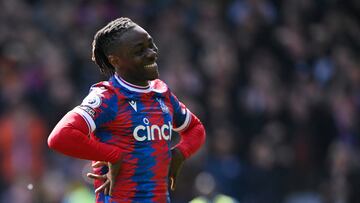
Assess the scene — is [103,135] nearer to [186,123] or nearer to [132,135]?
[132,135]

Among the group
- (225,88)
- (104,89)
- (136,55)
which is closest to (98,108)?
(104,89)

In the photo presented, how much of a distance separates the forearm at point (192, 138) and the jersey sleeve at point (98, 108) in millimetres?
695

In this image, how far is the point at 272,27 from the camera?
13.6m

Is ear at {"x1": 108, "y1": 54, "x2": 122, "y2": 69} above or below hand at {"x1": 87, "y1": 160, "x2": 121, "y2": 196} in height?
above

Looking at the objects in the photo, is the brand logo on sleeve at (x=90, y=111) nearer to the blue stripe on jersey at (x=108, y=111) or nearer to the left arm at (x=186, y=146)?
the blue stripe on jersey at (x=108, y=111)

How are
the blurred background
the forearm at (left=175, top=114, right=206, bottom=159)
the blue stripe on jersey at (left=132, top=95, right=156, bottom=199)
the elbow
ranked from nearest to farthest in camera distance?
the elbow < the blue stripe on jersey at (left=132, top=95, right=156, bottom=199) < the forearm at (left=175, top=114, right=206, bottom=159) < the blurred background

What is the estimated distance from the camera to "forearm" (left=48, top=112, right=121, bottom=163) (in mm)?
5320

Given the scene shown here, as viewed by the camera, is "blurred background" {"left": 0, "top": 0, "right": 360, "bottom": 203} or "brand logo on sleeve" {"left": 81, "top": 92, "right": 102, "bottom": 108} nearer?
"brand logo on sleeve" {"left": 81, "top": 92, "right": 102, "bottom": 108}

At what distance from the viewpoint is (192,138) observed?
20.2 feet

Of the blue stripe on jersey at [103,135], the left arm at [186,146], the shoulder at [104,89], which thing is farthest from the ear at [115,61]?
the left arm at [186,146]

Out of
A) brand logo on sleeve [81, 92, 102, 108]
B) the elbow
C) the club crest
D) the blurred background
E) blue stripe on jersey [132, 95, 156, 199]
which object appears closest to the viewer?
the elbow

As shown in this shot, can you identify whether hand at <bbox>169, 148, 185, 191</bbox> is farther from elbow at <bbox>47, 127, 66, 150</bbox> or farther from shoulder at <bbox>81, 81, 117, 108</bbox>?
elbow at <bbox>47, 127, 66, 150</bbox>

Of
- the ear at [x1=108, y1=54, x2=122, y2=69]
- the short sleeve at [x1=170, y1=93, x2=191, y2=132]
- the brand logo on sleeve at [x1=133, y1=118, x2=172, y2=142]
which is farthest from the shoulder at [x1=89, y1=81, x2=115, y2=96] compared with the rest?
the short sleeve at [x1=170, y1=93, x2=191, y2=132]

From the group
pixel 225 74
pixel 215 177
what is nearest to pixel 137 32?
pixel 215 177
